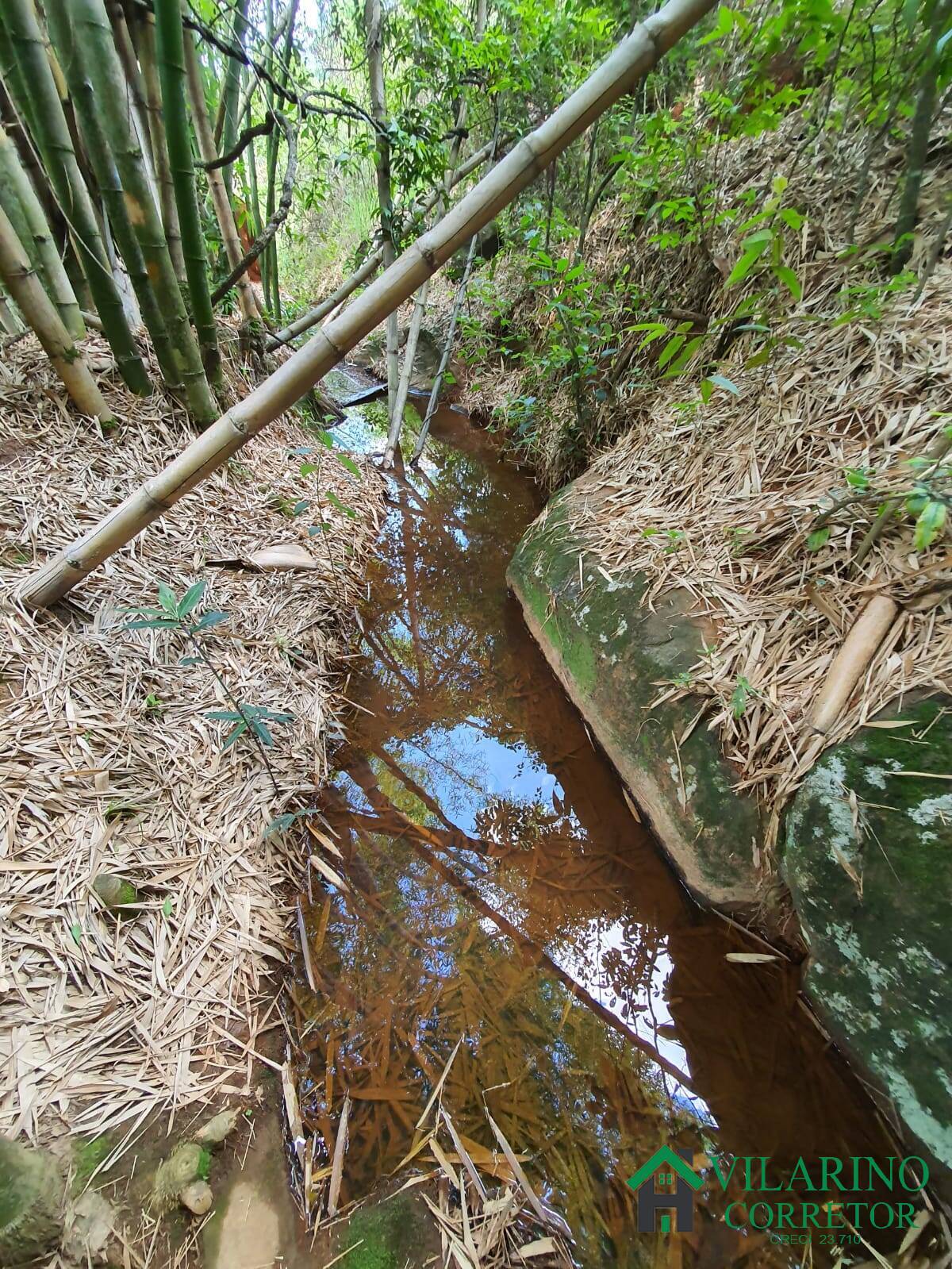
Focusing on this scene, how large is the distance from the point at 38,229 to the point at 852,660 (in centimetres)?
295

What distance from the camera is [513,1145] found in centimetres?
121

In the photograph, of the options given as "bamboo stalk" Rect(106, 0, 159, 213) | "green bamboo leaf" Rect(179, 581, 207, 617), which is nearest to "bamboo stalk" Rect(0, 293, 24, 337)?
"bamboo stalk" Rect(106, 0, 159, 213)

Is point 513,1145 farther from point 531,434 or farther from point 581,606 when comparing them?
point 531,434

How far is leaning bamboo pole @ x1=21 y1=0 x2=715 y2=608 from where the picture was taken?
109 centimetres

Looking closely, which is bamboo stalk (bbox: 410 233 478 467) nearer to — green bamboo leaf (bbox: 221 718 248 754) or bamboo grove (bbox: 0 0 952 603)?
bamboo grove (bbox: 0 0 952 603)

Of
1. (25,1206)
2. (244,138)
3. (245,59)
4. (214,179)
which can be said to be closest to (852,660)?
(25,1206)

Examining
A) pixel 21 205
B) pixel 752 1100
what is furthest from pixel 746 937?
pixel 21 205

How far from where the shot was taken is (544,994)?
1.48 meters

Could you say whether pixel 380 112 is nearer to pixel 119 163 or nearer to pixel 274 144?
pixel 274 144

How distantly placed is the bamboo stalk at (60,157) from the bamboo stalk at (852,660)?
8.77 feet

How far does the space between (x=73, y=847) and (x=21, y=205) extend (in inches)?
83.9

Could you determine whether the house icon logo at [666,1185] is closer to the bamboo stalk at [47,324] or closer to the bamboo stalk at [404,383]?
the bamboo stalk at [47,324]

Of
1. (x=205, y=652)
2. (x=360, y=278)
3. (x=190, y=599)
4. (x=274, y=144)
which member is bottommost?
(x=205, y=652)

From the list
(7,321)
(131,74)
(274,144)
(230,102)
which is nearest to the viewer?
(131,74)
